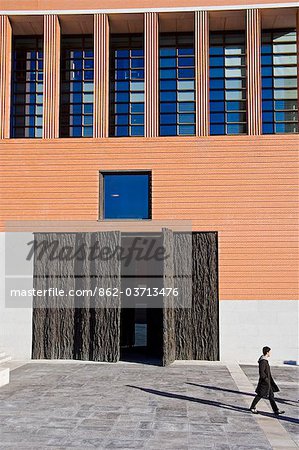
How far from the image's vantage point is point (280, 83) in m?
17.8

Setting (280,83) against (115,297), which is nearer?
(115,297)

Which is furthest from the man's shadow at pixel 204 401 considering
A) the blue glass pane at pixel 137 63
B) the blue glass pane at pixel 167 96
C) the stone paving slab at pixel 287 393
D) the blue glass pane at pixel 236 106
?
the blue glass pane at pixel 137 63

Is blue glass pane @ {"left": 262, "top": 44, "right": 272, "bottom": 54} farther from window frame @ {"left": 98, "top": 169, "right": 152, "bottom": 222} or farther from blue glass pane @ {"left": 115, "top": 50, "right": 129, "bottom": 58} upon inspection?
window frame @ {"left": 98, "top": 169, "right": 152, "bottom": 222}

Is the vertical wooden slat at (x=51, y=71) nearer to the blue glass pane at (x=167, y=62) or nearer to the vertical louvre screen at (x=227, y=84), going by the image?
the blue glass pane at (x=167, y=62)

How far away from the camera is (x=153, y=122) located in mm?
16922

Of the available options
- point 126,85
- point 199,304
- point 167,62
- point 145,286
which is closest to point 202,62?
point 167,62

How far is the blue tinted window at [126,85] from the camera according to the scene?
702 inches

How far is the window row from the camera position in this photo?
698 inches

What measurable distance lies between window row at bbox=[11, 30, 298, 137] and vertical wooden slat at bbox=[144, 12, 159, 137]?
782 mm

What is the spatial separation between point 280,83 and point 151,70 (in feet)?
15.3

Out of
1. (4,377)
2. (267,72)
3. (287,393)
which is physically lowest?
(287,393)

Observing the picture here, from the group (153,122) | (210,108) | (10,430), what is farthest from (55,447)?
(210,108)

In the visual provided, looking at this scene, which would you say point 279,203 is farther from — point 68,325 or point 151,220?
point 68,325

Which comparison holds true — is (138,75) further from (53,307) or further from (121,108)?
(53,307)
